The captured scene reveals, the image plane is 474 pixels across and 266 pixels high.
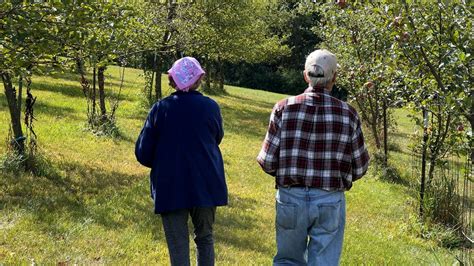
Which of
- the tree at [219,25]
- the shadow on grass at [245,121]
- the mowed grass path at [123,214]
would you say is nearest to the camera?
the mowed grass path at [123,214]

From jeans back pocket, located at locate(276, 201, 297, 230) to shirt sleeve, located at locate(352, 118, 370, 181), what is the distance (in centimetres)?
48

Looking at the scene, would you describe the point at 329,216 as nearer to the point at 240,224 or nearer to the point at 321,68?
the point at 321,68

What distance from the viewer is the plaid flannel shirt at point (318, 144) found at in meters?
3.41

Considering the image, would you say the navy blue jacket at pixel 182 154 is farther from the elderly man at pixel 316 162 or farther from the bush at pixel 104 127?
the bush at pixel 104 127

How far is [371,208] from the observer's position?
928 cm

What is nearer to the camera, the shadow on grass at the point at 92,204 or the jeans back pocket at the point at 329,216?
the jeans back pocket at the point at 329,216

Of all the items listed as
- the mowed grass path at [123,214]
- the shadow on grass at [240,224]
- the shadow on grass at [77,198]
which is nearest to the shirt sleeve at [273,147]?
the mowed grass path at [123,214]

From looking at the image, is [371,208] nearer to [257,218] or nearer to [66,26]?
[257,218]

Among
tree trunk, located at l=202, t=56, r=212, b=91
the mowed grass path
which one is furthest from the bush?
tree trunk, located at l=202, t=56, r=212, b=91

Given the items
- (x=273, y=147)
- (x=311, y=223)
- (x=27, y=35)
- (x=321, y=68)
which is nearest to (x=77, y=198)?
(x=27, y=35)

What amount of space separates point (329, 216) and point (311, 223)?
13cm

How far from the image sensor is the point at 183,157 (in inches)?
142

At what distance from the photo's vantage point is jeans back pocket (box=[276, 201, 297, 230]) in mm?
3443

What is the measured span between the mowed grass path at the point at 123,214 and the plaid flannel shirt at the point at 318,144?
202 cm
